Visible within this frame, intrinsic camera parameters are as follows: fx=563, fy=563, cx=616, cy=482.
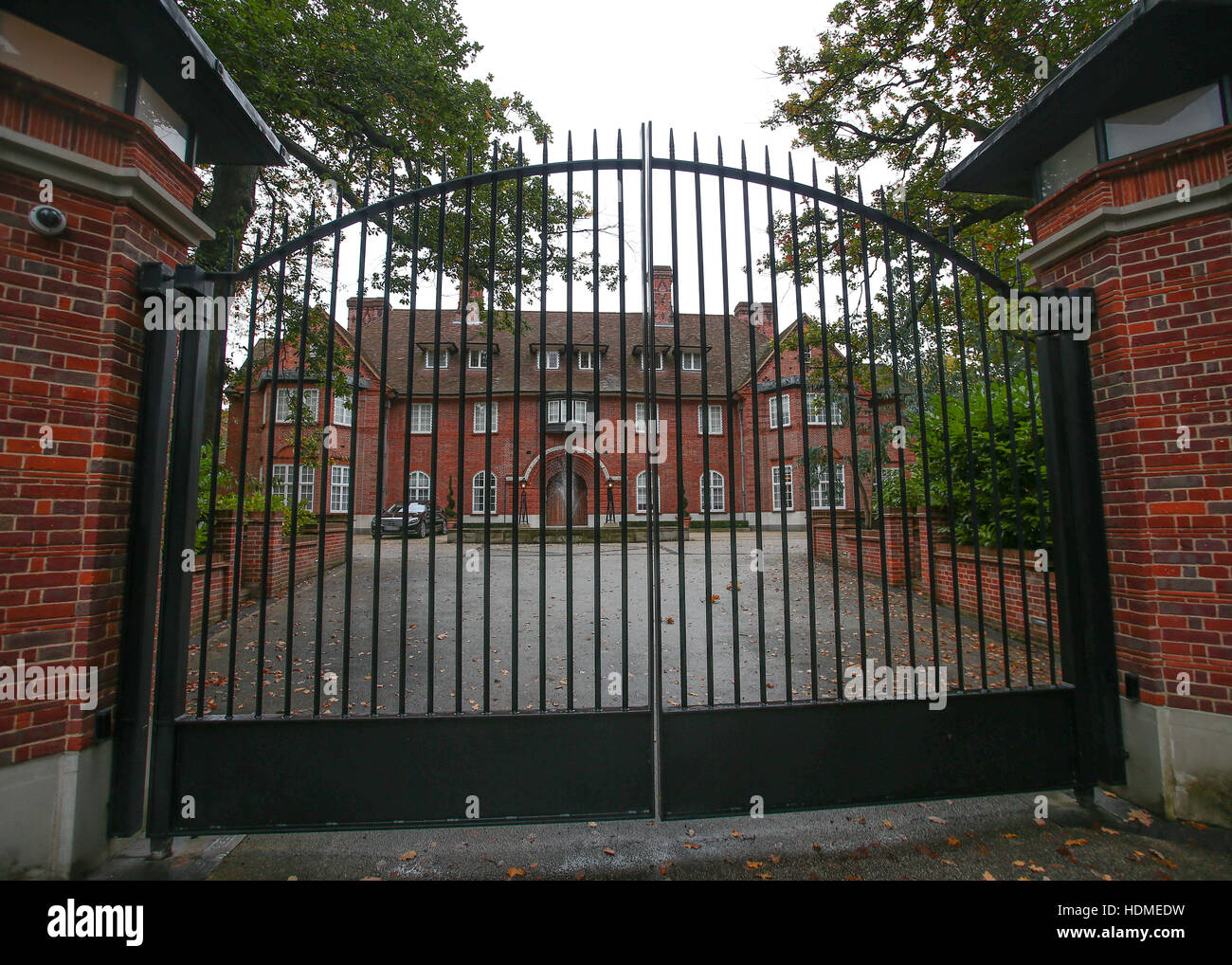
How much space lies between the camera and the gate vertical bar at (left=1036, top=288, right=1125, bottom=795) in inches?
124

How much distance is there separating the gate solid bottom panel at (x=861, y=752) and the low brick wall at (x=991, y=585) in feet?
6.92

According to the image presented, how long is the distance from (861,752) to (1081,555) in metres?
1.71

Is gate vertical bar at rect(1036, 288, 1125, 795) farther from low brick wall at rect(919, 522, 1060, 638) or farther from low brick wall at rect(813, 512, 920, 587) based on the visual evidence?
low brick wall at rect(813, 512, 920, 587)

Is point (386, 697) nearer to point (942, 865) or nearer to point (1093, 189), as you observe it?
point (942, 865)

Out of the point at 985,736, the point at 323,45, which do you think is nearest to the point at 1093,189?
the point at 985,736

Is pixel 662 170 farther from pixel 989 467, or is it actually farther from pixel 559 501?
pixel 559 501

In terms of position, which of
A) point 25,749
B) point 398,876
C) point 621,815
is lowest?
point 398,876

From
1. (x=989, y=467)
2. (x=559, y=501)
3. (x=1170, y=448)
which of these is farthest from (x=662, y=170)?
(x=559, y=501)

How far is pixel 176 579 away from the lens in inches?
110

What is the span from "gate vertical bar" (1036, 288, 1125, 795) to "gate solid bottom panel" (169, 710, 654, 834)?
2517mm

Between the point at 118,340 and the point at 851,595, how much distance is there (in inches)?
350

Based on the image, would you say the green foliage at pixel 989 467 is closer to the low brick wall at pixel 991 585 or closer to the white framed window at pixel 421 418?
the low brick wall at pixel 991 585

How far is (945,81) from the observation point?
9812 millimetres

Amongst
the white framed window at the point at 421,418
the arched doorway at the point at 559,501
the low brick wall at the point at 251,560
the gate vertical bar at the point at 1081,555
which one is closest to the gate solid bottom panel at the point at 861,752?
the gate vertical bar at the point at 1081,555
